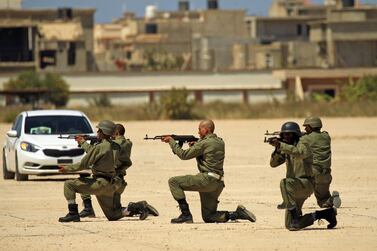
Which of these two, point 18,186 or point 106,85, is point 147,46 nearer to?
point 106,85

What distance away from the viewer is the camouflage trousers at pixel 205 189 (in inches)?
765

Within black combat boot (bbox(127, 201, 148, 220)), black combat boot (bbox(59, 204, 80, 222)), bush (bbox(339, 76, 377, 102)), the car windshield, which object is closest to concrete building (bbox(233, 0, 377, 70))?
bush (bbox(339, 76, 377, 102))

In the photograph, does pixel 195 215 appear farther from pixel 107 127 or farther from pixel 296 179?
pixel 296 179

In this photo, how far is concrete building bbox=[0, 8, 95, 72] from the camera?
4257 inches

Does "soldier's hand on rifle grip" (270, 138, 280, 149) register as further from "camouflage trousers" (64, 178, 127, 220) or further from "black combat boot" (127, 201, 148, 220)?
"black combat boot" (127, 201, 148, 220)

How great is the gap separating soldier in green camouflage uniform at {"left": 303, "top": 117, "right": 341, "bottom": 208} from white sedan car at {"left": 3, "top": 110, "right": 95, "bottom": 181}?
9.39 meters

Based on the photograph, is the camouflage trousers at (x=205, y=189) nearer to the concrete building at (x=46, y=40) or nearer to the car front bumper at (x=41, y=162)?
the car front bumper at (x=41, y=162)

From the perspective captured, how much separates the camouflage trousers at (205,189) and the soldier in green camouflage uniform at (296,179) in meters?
1.14

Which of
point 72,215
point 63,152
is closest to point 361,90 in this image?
point 63,152

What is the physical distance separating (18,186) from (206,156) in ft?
32.7

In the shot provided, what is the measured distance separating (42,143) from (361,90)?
56021 mm

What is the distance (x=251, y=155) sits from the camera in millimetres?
39781

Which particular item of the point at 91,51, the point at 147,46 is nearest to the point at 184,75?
the point at 91,51

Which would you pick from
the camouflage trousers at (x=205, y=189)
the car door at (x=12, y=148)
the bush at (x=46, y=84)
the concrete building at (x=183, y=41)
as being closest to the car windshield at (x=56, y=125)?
the car door at (x=12, y=148)
